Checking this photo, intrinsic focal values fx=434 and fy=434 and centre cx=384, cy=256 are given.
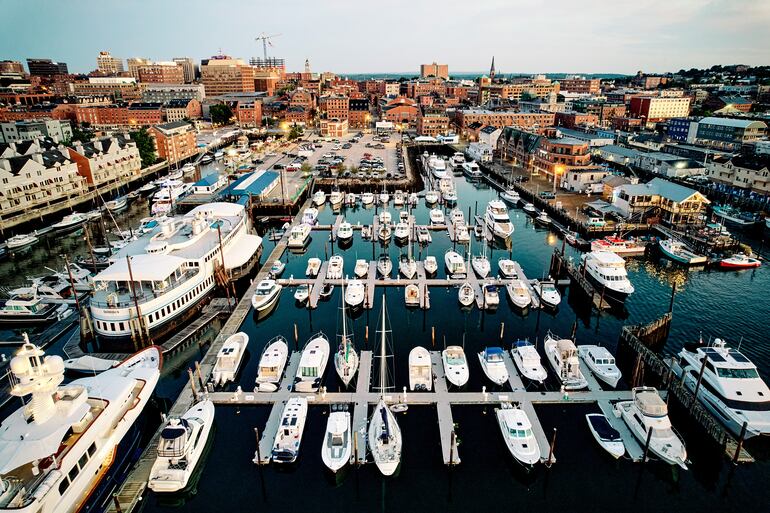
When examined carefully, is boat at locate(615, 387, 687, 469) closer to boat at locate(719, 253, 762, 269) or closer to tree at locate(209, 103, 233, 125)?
boat at locate(719, 253, 762, 269)

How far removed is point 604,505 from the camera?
78.4 feet

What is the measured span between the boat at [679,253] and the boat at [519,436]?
40133 mm

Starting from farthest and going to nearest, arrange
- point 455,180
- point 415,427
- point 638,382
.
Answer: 1. point 455,180
2. point 638,382
3. point 415,427

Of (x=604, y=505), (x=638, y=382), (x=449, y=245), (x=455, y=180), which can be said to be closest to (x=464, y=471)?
(x=604, y=505)

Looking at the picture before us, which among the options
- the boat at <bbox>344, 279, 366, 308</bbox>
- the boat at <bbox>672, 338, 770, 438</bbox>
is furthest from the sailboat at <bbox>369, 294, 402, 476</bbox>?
the boat at <bbox>672, 338, 770, 438</bbox>

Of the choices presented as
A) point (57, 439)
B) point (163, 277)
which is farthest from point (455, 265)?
point (57, 439)

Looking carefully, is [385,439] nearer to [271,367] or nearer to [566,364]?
[271,367]

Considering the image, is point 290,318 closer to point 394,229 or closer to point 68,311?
point 68,311

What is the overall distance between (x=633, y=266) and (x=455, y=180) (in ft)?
172

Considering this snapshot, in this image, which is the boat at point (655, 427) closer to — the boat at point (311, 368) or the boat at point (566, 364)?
the boat at point (566, 364)

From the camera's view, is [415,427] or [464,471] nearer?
[464,471]

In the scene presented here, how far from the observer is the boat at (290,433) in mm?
25609

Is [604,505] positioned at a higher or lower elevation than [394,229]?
lower

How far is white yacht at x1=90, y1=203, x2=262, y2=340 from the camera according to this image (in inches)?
1455
